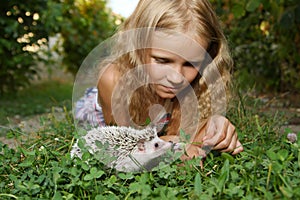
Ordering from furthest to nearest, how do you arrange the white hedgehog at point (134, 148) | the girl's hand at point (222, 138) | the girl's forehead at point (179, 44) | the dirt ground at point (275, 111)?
the dirt ground at point (275, 111) < the girl's forehead at point (179, 44) < the girl's hand at point (222, 138) < the white hedgehog at point (134, 148)

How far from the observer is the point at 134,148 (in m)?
1.98

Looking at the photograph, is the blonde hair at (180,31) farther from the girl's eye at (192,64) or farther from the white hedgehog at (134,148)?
the white hedgehog at (134,148)

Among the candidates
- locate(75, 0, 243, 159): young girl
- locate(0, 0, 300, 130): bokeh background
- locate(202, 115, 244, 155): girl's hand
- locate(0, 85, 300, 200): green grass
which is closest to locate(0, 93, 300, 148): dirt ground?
locate(0, 0, 300, 130): bokeh background

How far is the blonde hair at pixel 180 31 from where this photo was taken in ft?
7.99

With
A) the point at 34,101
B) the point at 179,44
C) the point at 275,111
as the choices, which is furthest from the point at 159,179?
the point at 34,101

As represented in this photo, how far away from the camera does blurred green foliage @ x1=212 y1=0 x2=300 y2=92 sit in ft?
15.8

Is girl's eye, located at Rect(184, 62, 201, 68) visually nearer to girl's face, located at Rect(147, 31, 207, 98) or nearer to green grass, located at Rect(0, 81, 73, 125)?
girl's face, located at Rect(147, 31, 207, 98)

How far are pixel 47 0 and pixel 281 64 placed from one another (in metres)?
2.69

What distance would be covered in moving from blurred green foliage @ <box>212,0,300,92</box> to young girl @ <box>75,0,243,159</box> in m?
2.02

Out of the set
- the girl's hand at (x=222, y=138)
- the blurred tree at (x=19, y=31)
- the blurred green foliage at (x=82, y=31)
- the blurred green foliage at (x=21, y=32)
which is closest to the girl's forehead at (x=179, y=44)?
the girl's hand at (x=222, y=138)

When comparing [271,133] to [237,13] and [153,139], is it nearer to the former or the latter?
[153,139]

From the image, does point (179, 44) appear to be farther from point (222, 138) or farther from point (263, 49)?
point (263, 49)

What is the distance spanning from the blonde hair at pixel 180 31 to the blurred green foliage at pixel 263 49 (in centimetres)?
199

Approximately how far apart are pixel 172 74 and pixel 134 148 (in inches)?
20.3
